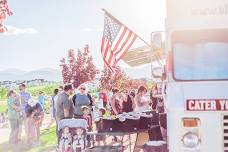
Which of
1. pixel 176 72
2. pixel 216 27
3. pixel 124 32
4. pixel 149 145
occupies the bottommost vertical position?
pixel 149 145

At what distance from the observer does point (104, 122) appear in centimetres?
1178

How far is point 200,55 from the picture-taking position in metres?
7.15

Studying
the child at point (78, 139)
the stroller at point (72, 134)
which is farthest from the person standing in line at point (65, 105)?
the child at point (78, 139)

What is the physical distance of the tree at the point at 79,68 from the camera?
135 ft

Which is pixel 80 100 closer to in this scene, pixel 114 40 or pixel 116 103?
pixel 116 103

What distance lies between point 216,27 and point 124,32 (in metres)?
8.87

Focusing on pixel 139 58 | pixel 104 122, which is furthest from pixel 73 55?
pixel 104 122

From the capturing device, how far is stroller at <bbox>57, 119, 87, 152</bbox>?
37.1 ft

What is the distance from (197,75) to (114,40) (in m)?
9.18

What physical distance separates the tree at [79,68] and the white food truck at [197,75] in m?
33.3

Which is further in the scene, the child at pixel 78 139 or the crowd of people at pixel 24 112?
the crowd of people at pixel 24 112

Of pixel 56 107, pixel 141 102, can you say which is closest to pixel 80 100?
pixel 56 107

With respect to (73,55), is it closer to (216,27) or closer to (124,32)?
(124,32)

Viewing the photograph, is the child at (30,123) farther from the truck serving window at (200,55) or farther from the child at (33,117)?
the truck serving window at (200,55)
